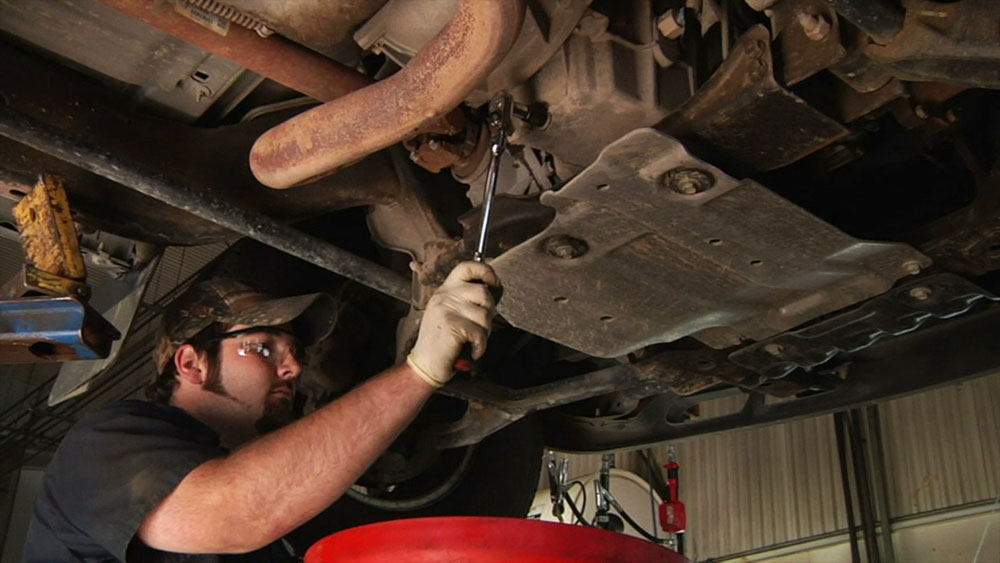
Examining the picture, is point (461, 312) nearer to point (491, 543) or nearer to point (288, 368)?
point (491, 543)

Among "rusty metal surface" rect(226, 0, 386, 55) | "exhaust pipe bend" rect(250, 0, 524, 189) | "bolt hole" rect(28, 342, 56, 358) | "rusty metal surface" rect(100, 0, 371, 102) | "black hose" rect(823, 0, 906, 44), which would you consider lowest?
"bolt hole" rect(28, 342, 56, 358)

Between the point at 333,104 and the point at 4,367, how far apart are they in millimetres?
7428

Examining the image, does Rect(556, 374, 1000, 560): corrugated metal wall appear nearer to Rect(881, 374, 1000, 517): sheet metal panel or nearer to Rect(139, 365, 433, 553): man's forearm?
Rect(881, 374, 1000, 517): sheet metal panel

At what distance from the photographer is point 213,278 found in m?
2.03

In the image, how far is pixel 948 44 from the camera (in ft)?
3.74

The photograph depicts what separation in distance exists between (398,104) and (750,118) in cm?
47

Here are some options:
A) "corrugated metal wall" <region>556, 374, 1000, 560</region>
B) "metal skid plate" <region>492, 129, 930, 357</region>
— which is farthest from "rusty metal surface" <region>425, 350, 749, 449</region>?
"corrugated metal wall" <region>556, 374, 1000, 560</region>

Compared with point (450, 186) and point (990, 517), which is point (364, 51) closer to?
point (450, 186)

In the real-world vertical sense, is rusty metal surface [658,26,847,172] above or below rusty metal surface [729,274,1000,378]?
above

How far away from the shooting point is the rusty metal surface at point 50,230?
153 centimetres

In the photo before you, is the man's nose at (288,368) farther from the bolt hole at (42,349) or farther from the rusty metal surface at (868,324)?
the rusty metal surface at (868,324)

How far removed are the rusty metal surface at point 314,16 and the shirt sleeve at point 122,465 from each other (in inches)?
25.7

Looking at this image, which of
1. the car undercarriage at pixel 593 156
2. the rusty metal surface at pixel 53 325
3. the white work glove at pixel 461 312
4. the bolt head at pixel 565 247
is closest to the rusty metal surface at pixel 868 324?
the car undercarriage at pixel 593 156

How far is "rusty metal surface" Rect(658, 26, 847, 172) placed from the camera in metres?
1.28
